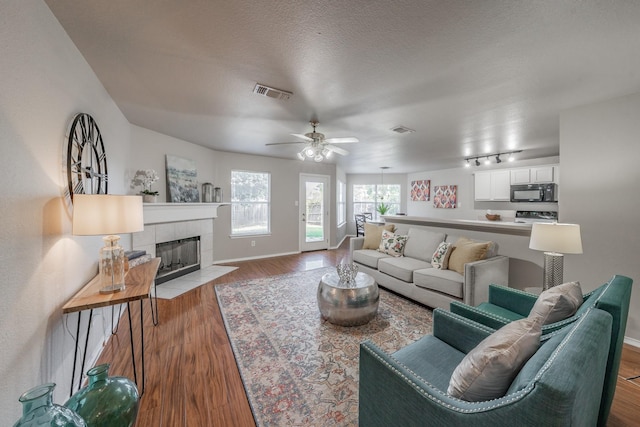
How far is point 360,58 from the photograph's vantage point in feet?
6.31

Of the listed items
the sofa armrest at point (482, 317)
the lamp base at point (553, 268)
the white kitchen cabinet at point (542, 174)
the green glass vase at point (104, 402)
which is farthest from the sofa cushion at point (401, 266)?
the white kitchen cabinet at point (542, 174)

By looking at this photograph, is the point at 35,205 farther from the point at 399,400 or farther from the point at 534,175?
the point at 534,175

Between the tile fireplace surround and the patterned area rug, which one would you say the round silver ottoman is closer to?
the patterned area rug

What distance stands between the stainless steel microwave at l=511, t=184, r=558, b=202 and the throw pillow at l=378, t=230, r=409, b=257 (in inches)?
145

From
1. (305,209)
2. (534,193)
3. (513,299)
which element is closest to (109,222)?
(513,299)

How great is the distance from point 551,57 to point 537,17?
0.61 m

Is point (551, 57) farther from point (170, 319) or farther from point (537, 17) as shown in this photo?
point (170, 319)

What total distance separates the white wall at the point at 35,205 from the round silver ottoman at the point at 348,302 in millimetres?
2037

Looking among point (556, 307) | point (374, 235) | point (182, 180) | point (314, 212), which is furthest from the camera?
point (314, 212)

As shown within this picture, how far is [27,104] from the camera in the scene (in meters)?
1.27

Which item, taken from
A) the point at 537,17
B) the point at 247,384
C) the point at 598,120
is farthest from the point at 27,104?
the point at 598,120

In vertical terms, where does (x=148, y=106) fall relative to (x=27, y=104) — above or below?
above

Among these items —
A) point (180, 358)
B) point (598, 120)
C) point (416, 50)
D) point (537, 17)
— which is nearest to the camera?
point (537, 17)

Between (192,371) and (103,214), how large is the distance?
4.46ft
